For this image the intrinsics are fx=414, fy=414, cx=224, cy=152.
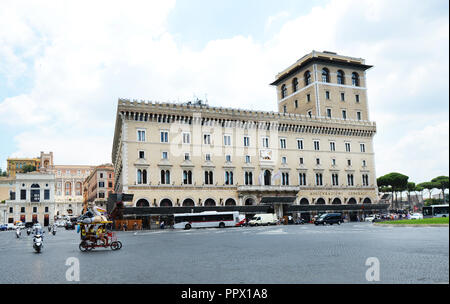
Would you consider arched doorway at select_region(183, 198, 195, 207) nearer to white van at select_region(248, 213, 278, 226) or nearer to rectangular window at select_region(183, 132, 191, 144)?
rectangular window at select_region(183, 132, 191, 144)

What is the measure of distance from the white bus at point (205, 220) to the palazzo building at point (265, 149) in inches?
164

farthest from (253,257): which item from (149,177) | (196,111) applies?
(196,111)

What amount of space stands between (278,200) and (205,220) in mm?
14348

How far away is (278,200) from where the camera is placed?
60.9 metres

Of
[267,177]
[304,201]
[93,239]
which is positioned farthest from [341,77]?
[93,239]

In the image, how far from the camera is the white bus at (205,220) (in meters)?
50.0

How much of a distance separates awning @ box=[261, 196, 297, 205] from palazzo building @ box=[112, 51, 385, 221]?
147 mm

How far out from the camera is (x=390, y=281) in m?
9.41

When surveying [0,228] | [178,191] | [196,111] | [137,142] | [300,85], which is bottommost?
[0,228]

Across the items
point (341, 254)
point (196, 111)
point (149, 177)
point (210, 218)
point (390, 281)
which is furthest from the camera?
point (196, 111)

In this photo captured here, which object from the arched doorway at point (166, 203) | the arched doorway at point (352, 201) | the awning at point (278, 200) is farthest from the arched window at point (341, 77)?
the arched doorway at point (166, 203)

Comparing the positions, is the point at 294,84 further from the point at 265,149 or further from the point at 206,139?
the point at 206,139

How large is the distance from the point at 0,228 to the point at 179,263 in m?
73.1

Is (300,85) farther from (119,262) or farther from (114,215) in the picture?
(119,262)
